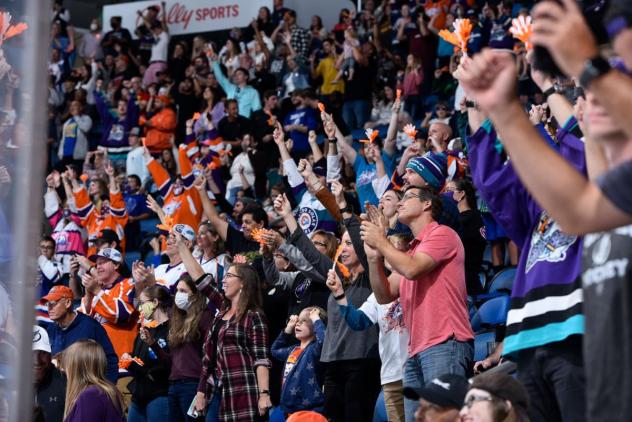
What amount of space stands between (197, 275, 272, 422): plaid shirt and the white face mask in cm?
67

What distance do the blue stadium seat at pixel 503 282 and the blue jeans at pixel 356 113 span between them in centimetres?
683

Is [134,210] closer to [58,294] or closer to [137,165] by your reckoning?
[137,165]

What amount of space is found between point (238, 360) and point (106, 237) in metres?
4.70

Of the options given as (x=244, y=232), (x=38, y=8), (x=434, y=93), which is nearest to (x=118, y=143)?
(x=434, y=93)

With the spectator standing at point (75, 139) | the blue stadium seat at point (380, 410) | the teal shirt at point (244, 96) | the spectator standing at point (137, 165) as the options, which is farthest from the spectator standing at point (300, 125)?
the blue stadium seat at point (380, 410)

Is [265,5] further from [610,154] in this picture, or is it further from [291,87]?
[610,154]

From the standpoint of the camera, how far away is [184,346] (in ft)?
25.3

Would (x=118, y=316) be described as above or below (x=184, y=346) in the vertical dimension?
above

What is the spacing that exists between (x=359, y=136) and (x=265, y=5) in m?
5.20

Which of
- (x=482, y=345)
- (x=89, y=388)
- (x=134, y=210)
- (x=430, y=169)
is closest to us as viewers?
(x=430, y=169)

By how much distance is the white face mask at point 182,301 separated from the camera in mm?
7977

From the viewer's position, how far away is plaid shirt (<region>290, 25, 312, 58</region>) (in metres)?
16.2

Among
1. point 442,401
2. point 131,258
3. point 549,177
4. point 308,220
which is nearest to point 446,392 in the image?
point 442,401

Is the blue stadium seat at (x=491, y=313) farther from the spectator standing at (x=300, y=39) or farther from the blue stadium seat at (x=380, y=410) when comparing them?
the spectator standing at (x=300, y=39)
